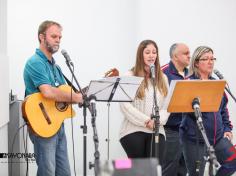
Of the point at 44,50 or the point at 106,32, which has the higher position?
the point at 106,32

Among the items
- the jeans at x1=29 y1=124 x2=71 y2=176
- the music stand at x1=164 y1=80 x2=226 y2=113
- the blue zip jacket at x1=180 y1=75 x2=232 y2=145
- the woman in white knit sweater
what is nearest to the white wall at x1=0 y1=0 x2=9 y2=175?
the jeans at x1=29 y1=124 x2=71 y2=176

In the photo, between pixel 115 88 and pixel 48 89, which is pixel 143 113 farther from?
pixel 48 89

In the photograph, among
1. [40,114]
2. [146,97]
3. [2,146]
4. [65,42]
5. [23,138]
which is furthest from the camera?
[65,42]

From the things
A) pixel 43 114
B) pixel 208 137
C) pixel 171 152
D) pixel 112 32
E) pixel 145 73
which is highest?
pixel 112 32

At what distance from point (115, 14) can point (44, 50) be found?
1.97m

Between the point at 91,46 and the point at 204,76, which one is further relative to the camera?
the point at 91,46

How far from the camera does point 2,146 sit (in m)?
3.81

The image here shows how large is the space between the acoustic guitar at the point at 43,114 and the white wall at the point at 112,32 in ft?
5.37

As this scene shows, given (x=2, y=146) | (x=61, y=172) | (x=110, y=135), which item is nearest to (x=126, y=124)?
(x=61, y=172)

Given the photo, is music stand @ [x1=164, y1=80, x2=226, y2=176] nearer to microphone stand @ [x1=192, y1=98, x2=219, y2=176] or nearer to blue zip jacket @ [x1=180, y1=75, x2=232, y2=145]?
microphone stand @ [x1=192, y1=98, x2=219, y2=176]

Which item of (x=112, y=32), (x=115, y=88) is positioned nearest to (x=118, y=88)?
(x=115, y=88)

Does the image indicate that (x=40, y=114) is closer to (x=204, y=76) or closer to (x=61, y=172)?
Answer: (x=61, y=172)

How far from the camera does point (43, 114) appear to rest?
321 cm

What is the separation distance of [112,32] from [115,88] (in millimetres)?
2111
